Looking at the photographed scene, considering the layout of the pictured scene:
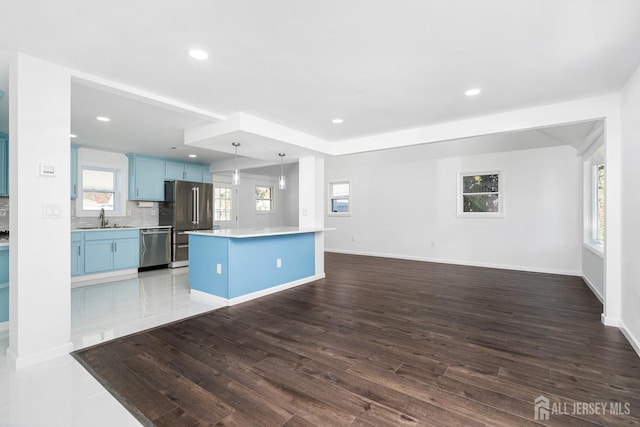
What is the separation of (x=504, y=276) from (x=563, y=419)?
13.7 feet

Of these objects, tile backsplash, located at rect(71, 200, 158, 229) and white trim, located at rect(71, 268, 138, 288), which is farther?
tile backsplash, located at rect(71, 200, 158, 229)

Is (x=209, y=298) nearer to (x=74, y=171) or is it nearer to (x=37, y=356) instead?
(x=37, y=356)

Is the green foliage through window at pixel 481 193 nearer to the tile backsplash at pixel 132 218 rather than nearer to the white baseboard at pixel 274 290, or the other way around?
the white baseboard at pixel 274 290

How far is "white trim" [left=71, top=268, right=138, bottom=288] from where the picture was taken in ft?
15.9

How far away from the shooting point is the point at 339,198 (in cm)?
898

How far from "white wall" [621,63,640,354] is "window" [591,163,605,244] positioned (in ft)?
6.67

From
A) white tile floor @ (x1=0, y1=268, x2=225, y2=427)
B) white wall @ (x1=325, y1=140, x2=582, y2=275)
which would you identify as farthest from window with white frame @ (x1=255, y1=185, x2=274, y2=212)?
white tile floor @ (x1=0, y1=268, x2=225, y2=427)

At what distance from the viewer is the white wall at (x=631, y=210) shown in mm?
2549

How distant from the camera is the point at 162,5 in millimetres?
1748

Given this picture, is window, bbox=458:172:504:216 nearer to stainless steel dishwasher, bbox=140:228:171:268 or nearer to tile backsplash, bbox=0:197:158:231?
stainless steel dishwasher, bbox=140:228:171:268

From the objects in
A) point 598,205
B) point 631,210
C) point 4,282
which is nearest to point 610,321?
point 631,210

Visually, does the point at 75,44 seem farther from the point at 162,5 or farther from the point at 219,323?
the point at 219,323

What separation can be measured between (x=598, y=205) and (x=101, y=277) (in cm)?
819

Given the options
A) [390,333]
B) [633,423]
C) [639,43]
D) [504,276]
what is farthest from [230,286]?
[504,276]
